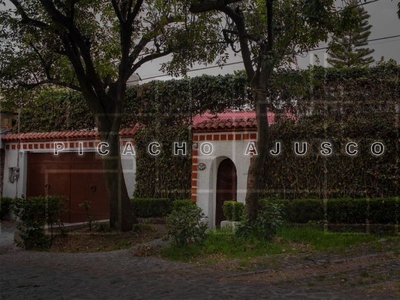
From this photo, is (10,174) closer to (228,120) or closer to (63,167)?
(63,167)

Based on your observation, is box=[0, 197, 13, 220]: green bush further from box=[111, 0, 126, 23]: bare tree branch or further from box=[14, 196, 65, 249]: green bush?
box=[111, 0, 126, 23]: bare tree branch

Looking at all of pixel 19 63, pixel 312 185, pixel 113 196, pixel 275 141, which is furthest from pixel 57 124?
pixel 312 185

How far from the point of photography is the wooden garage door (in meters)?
15.7

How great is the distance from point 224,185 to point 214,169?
527 mm

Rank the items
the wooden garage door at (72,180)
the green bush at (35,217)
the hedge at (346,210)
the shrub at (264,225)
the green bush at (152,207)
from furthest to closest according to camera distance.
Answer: the wooden garage door at (72,180), the green bush at (152,207), the hedge at (346,210), the green bush at (35,217), the shrub at (264,225)

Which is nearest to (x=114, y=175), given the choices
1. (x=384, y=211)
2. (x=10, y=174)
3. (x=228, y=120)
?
(x=228, y=120)

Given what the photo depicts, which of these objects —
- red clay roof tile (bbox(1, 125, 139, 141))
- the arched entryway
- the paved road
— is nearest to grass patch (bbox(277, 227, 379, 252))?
the paved road

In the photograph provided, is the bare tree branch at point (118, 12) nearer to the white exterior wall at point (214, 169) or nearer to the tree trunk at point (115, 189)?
the tree trunk at point (115, 189)

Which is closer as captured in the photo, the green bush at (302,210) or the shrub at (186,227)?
the shrub at (186,227)

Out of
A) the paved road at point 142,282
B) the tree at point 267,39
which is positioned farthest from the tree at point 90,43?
the paved road at point 142,282

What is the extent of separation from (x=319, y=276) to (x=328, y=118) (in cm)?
621

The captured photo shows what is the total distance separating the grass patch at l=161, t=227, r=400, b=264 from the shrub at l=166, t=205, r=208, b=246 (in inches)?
5.3

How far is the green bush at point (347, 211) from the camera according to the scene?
1066 centimetres

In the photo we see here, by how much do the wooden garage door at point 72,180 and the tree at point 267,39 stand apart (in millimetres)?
7221
